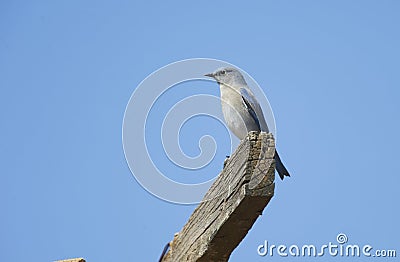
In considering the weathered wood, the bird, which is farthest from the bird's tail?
the weathered wood

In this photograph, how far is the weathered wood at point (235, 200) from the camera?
7.36ft

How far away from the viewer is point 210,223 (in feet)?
8.22

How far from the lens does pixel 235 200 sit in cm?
230

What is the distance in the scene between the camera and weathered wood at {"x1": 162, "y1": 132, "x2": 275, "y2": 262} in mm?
2242

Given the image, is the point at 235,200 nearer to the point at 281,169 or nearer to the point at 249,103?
the point at 281,169

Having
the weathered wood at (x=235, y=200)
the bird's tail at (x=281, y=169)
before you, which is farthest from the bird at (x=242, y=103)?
the weathered wood at (x=235, y=200)

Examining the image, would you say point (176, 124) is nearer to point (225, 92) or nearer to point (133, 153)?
point (133, 153)

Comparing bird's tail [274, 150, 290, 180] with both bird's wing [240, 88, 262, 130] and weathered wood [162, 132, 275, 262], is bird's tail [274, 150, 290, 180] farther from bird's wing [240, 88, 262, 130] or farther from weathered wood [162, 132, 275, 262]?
weathered wood [162, 132, 275, 262]

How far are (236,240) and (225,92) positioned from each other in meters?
2.50

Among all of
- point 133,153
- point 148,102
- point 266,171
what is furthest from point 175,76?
point 266,171

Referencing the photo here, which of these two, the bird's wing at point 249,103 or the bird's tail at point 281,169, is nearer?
the bird's tail at point 281,169

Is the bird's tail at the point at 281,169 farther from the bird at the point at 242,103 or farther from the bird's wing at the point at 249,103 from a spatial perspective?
the bird's wing at the point at 249,103

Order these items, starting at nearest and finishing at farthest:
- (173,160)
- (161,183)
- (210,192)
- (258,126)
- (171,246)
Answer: (161,183)
(173,160)
(210,192)
(171,246)
(258,126)

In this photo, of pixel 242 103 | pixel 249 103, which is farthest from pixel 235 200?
pixel 242 103
